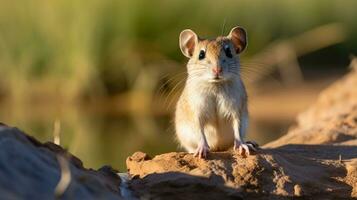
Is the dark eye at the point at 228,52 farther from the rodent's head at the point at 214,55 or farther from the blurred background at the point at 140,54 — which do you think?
the blurred background at the point at 140,54

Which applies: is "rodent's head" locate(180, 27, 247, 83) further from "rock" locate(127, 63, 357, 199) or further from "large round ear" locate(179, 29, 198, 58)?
"rock" locate(127, 63, 357, 199)

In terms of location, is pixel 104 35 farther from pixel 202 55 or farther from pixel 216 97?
pixel 216 97

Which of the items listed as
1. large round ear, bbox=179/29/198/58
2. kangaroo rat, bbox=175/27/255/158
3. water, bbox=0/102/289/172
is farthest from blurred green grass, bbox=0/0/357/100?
kangaroo rat, bbox=175/27/255/158

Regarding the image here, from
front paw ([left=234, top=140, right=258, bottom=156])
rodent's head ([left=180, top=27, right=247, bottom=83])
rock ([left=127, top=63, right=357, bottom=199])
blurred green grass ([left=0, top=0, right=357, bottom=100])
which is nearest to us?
rock ([left=127, top=63, right=357, bottom=199])

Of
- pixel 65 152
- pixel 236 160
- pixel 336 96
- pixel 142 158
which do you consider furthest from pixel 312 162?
pixel 336 96

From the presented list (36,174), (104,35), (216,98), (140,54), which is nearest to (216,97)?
(216,98)

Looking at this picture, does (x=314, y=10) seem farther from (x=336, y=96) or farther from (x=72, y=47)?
(x=336, y=96)
